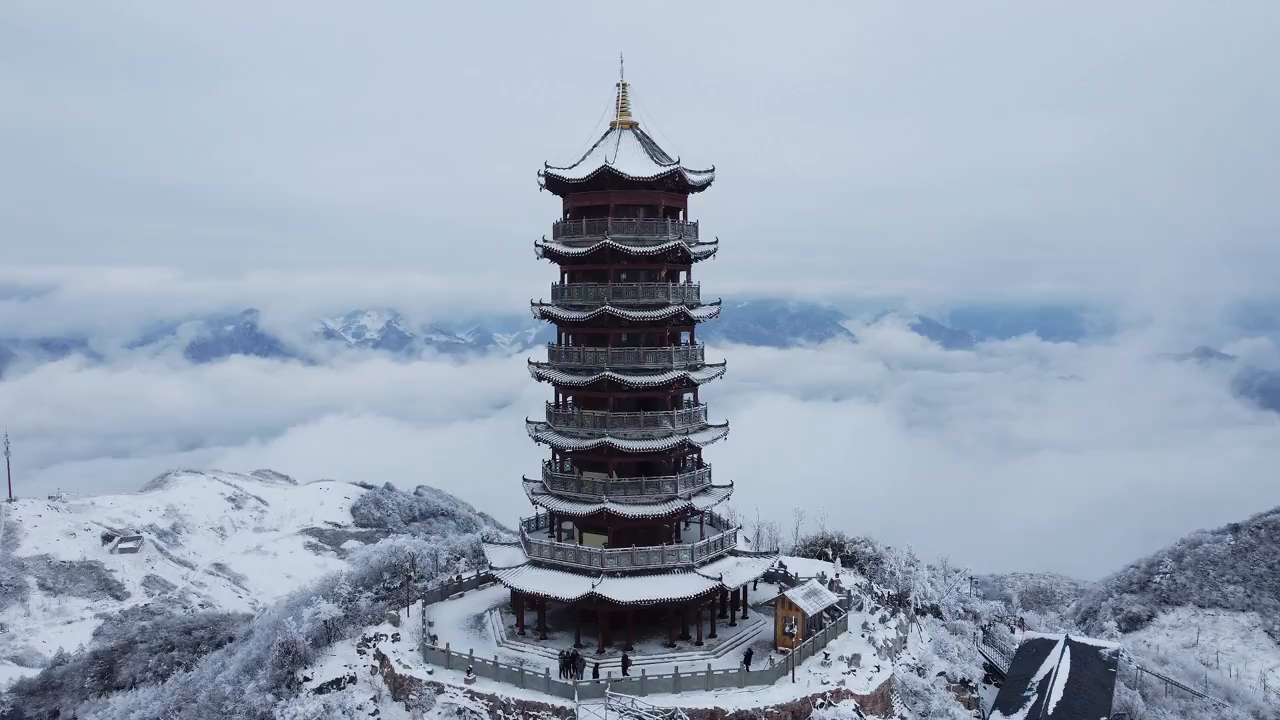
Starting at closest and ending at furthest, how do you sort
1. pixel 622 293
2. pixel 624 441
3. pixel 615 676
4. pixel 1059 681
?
pixel 615 676
pixel 1059 681
pixel 624 441
pixel 622 293

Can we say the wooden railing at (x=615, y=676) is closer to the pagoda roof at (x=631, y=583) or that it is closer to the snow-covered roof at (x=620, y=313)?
the pagoda roof at (x=631, y=583)

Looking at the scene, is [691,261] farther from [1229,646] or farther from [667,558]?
[1229,646]

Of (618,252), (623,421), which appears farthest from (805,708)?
(618,252)

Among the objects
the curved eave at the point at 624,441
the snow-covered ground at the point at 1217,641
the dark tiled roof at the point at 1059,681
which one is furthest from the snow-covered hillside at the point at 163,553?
the snow-covered ground at the point at 1217,641

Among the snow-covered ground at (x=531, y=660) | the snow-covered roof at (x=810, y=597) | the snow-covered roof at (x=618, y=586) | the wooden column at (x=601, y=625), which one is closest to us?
the snow-covered ground at (x=531, y=660)

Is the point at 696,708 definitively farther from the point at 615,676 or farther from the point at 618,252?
the point at 618,252

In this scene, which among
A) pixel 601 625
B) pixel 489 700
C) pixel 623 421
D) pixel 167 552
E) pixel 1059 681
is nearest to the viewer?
pixel 489 700

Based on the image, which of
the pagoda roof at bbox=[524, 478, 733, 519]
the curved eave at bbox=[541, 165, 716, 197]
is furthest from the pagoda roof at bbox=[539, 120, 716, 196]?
the pagoda roof at bbox=[524, 478, 733, 519]
